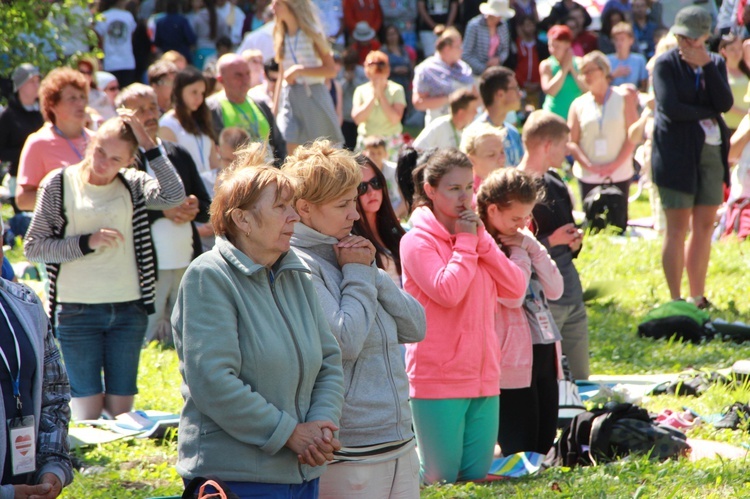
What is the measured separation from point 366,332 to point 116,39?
1332 cm

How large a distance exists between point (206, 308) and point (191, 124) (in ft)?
16.4

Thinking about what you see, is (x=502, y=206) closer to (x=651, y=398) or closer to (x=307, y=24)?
(x=651, y=398)

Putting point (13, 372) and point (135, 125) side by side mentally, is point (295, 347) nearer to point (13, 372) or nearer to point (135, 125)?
point (13, 372)

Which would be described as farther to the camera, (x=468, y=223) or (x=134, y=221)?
(x=134, y=221)

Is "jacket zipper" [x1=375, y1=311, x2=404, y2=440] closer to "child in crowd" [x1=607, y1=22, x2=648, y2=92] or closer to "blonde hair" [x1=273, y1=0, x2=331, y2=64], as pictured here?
"blonde hair" [x1=273, y1=0, x2=331, y2=64]

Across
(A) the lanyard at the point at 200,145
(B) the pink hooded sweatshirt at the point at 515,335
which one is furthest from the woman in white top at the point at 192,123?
(B) the pink hooded sweatshirt at the point at 515,335

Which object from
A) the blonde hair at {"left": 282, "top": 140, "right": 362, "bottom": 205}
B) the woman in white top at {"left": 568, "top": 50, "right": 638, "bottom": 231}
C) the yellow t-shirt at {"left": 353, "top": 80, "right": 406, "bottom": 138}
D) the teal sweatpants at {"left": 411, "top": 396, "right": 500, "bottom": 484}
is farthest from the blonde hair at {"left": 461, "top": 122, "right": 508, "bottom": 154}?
the yellow t-shirt at {"left": 353, "top": 80, "right": 406, "bottom": 138}

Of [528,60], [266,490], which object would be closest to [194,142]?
[266,490]

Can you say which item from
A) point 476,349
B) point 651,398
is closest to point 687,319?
point 651,398

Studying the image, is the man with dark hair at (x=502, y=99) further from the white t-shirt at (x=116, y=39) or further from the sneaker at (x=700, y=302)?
the white t-shirt at (x=116, y=39)

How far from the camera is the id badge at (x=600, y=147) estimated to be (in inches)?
428

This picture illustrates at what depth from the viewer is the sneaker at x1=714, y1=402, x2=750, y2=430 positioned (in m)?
5.70

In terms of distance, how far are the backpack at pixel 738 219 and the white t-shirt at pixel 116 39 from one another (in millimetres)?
9424

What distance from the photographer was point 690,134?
8164 millimetres
